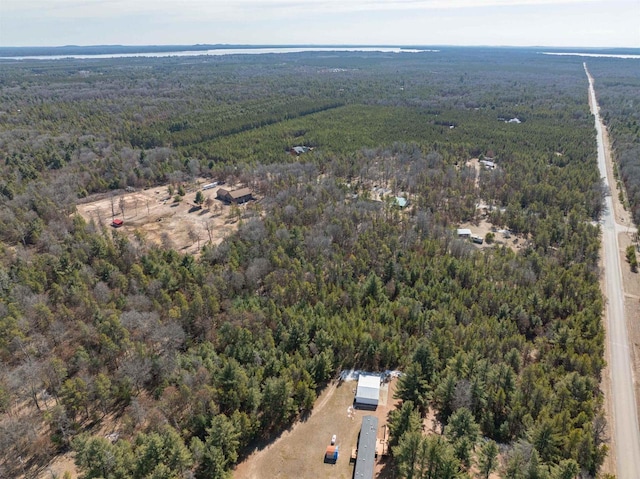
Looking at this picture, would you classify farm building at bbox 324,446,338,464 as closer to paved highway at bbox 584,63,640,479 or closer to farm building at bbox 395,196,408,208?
paved highway at bbox 584,63,640,479

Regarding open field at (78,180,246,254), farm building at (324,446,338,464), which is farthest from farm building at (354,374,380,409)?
open field at (78,180,246,254)

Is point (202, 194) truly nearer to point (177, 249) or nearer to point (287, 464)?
point (177, 249)

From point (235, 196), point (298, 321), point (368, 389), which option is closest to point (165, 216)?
point (235, 196)

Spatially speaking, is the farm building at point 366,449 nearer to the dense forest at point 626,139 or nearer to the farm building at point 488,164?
the dense forest at point 626,139

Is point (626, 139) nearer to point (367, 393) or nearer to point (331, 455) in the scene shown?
point (367, 393)

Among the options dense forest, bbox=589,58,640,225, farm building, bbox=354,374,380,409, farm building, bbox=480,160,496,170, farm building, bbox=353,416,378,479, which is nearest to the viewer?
farm building, bbox=353,416,378,479

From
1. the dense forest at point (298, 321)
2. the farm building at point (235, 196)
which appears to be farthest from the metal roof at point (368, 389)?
the farm building at point (235, 196)
